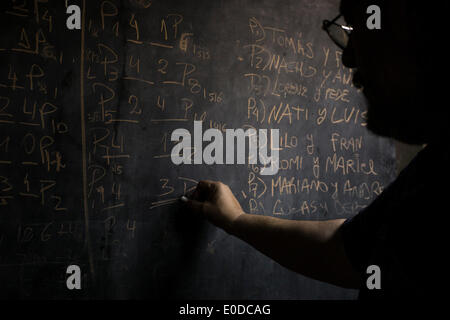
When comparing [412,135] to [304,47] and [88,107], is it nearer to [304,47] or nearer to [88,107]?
[304,47]

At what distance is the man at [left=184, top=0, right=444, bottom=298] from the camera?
0.59 metres

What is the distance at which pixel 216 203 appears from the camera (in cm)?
121

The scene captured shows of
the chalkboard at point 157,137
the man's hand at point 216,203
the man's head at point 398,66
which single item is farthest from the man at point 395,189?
the chalkboard at point 157,137

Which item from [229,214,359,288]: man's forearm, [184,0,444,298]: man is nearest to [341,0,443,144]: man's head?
[184,0,444,298]: man

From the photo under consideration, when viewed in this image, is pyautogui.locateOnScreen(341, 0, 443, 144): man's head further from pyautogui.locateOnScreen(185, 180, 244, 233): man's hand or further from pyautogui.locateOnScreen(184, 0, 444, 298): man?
pyautogui.locateOnScreen(185, 180, 244, 233): man's hand

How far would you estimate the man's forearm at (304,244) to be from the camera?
84cm

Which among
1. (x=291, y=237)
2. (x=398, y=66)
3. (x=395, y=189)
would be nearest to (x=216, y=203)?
(x=291, y=237)

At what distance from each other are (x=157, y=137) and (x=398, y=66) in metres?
0.88

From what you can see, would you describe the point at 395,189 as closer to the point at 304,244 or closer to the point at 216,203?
the point at 304,244

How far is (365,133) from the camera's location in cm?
148

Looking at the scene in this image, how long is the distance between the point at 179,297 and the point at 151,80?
0.90 meters

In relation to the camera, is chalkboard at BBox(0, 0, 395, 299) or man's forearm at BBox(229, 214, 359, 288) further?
chalkboard at BBox(0, 0, 395, 299)

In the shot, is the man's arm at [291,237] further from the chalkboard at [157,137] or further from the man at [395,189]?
the chalkboard at [157,137]
